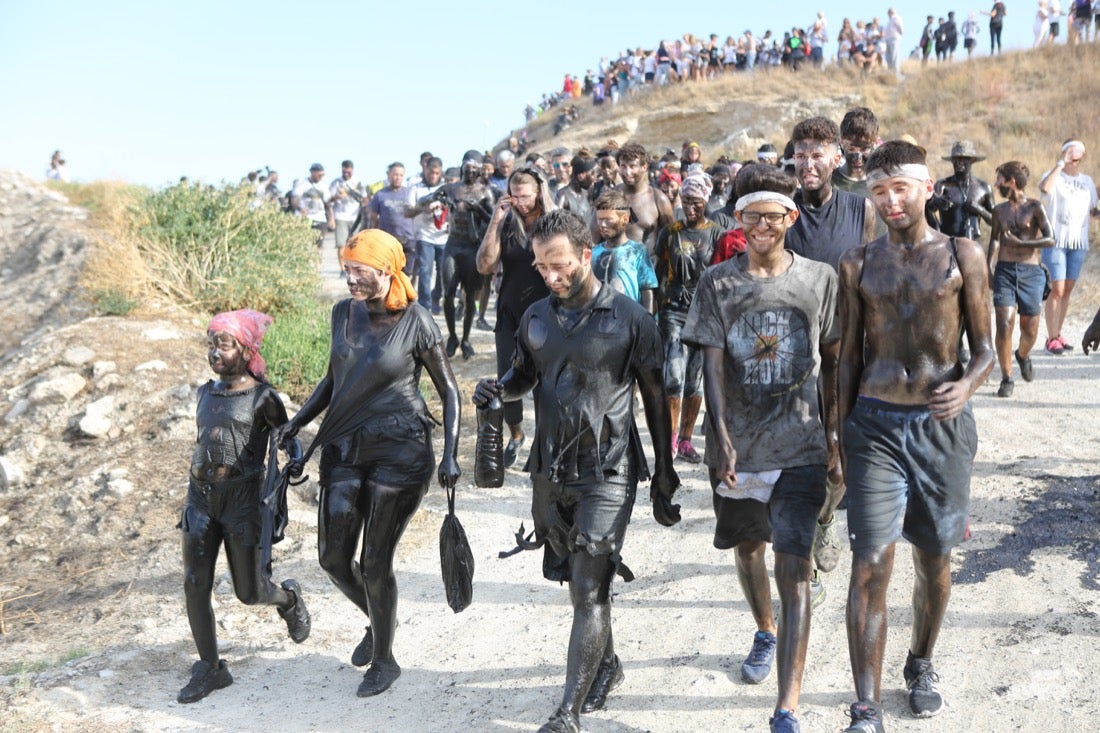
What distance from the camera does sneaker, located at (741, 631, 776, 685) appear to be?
4562 mm

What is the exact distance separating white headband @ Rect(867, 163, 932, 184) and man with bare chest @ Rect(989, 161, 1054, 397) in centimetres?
519

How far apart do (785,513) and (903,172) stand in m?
1.33

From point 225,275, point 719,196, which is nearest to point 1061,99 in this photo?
point 719,196

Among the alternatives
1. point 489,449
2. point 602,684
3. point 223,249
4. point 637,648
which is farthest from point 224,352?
point 223,249

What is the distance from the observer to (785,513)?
13.3ft

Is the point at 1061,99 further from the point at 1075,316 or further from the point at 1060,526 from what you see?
the point at 1060,526

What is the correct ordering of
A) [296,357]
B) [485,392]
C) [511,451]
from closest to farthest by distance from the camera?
1. [485,392]
2. [511,451]
3. [296,357]

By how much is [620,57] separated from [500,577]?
32.3 meters

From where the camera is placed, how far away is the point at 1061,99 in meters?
26.0

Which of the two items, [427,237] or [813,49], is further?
[813,49]

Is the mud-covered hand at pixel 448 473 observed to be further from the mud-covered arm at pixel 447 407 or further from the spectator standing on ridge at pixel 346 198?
the spectator standing on ridge at pixel 346 198

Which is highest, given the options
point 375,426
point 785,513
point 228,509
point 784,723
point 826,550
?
point 375,426

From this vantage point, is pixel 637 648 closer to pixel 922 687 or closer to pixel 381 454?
pixel 922 687

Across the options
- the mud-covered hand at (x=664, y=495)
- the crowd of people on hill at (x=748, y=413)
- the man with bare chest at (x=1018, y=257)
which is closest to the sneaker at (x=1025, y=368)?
the man with bare chest at (x=1018, y=257)
